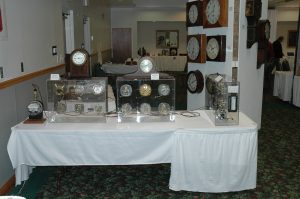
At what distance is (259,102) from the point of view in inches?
186

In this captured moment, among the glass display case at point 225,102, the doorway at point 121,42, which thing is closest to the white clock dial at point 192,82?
the glass display case at point 225,102

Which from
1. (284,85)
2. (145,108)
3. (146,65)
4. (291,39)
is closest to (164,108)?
(145,108)

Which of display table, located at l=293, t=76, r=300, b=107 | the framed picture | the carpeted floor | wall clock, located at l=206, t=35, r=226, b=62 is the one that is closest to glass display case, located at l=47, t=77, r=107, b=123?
the carpeted floor

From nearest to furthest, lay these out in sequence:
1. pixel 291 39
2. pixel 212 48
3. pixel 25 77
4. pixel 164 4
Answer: pixel 25 77 < pixel 212 48 < pixel 164 4 < pixel 291 39

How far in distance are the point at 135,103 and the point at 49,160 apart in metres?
0.92

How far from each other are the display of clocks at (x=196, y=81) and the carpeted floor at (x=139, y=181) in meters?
1.19

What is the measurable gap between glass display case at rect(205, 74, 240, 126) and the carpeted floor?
0.67 metres

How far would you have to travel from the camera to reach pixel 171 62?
1128 cm

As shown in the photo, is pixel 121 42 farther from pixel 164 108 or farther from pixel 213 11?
pixel 164 108

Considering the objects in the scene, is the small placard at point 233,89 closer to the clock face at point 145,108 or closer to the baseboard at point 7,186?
the clock face at point 145,108

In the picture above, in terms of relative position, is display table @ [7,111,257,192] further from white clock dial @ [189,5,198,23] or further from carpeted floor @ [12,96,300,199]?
white clock dial @ [189,5,198,23]

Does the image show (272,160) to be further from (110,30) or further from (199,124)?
(110,30)

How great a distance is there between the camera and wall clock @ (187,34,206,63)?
426cm

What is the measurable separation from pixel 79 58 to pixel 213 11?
1.93 meters
